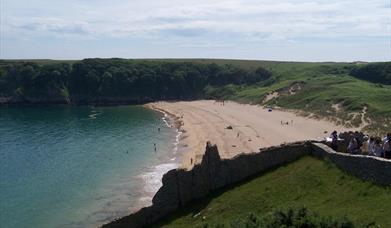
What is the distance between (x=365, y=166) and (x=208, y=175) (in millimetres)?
9596

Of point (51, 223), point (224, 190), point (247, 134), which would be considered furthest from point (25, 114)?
point (224, 190)

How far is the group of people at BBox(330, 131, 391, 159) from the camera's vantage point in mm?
28125

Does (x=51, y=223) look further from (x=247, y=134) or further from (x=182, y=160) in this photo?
(x=247, y=134)

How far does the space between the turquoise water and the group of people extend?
26.2 meters

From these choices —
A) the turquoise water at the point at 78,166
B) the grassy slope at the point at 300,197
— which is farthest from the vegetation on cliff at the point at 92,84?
the grassy slope at the point at 300,197

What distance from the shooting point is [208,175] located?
31.4 meters

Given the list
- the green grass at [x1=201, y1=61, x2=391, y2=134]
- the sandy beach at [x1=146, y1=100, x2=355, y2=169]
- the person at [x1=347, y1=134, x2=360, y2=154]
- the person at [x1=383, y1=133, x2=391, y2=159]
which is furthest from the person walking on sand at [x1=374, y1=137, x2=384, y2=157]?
the green grass at [x1=201, y1=61, x2=391, y2=134]

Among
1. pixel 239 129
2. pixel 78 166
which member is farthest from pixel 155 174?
pixel 239 129

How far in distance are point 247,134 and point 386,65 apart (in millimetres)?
89696

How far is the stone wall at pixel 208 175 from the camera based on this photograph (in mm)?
30422

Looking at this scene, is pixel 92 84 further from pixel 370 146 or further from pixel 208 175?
pixel 370 146

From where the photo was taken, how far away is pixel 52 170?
7644cm

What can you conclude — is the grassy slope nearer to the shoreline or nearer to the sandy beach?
the shoreline

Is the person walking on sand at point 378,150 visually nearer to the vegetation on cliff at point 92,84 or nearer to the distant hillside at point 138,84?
the distant hillside at point 138,84
